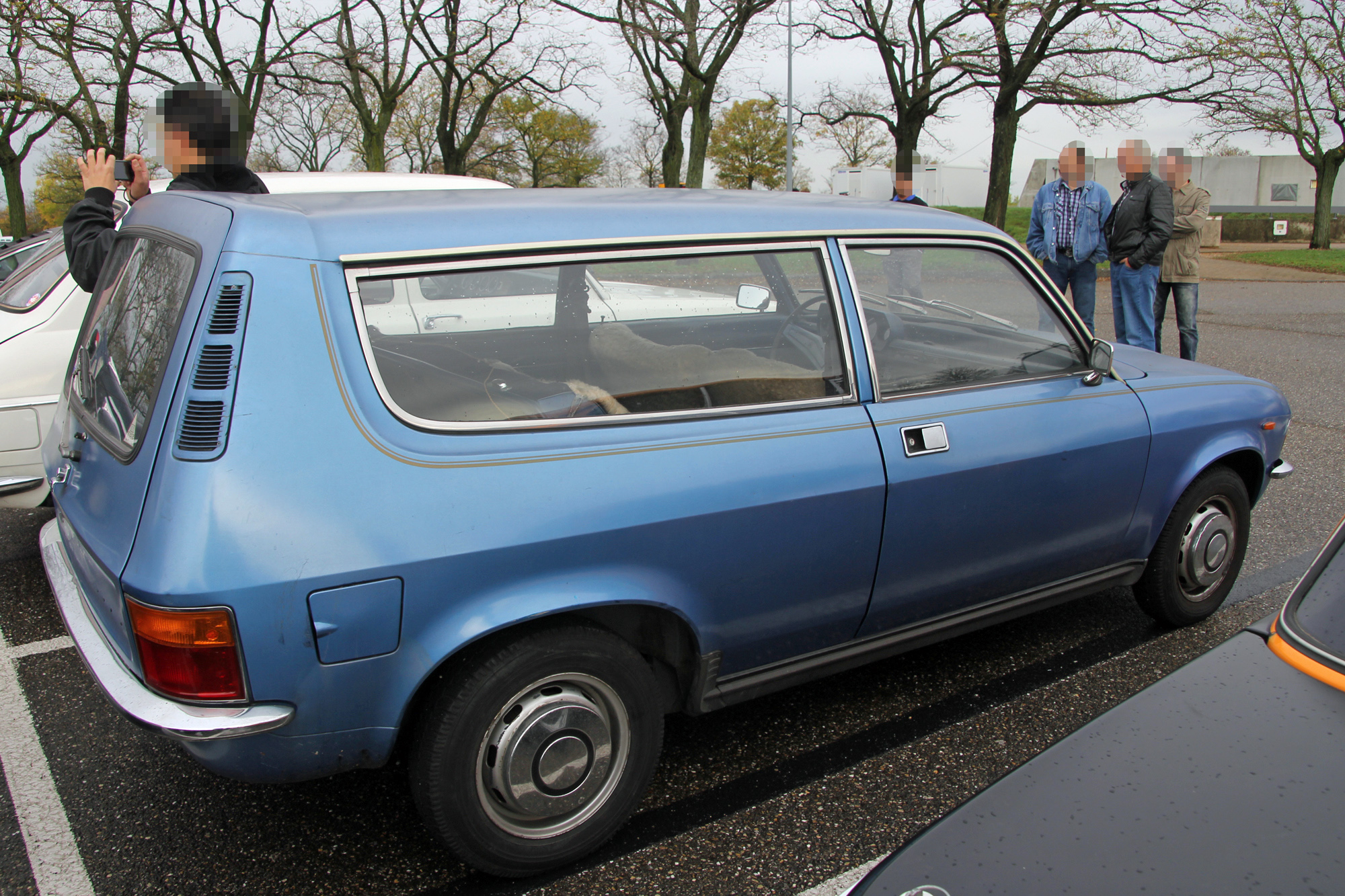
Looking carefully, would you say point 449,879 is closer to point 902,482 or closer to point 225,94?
point 902,482

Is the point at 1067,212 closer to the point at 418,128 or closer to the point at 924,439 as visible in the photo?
the point at 924,439

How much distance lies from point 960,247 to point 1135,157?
4.88 m

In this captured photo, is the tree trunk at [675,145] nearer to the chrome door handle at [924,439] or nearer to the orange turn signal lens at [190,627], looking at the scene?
the chrome door handle at [924,439]

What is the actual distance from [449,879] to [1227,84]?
24683 millimetres

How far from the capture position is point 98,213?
3.53 meters

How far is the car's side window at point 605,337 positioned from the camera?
2160mm

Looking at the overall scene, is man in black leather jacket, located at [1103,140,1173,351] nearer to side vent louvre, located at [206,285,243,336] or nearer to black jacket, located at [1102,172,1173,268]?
black jacket, located at [1102,172,1173,268]

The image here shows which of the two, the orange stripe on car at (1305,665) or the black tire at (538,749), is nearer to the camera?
the orange stripe on car at (1305,665)

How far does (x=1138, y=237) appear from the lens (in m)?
7.11

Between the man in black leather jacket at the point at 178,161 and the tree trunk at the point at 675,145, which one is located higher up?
the tree trunk at the point at 675,145

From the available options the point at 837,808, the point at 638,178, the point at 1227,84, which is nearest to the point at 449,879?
the point at 837,808

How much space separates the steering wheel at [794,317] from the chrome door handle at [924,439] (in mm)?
392

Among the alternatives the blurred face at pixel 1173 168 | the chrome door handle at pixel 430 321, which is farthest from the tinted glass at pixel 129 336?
the blurred face at pixel 1173 168

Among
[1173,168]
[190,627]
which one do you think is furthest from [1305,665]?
[1173,168]
